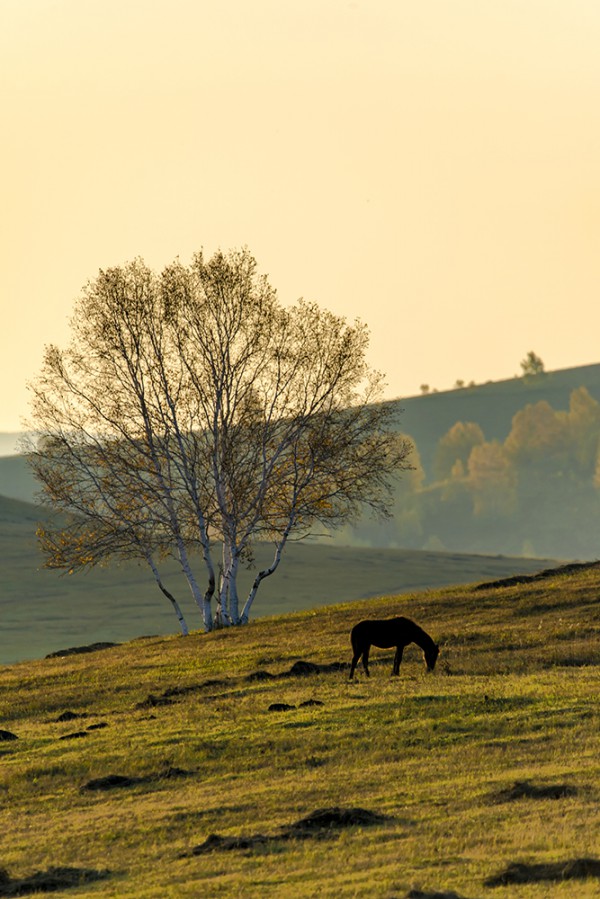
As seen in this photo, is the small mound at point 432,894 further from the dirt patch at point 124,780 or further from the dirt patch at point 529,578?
the dirt patch at point 529,578

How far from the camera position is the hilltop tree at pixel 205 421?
6919 cm

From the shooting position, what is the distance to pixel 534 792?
2194 cm

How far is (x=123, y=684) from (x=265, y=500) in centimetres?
2534

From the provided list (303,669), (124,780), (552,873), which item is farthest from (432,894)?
(303,669)

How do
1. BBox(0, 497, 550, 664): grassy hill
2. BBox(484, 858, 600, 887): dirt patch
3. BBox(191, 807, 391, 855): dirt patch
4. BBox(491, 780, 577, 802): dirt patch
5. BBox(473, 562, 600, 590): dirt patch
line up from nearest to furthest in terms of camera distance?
BBox(484, 858, 600, 887): dirt patch, BBox(191, 807, 391, 855): dirt patch, BBox(491, 780, 577, 802): dirt patch, BBox(473, 562, 600, 590): dirt patch, BBox(0, 497, 550, 664): grassy hill

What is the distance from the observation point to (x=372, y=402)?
72500 millimetres

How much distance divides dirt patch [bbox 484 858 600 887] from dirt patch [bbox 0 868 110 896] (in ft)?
19.1

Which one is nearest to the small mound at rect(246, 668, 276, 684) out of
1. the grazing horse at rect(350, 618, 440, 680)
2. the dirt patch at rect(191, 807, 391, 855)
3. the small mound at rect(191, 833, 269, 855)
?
the grazing horse at rect(350, 618, 440, 680)

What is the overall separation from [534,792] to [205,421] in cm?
5043

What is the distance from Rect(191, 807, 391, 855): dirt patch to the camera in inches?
797

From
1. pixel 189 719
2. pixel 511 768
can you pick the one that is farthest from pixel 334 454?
pixel 511 768

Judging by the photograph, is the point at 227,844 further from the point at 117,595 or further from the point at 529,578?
the point at 117,595

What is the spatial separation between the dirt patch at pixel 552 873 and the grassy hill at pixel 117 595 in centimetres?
9770

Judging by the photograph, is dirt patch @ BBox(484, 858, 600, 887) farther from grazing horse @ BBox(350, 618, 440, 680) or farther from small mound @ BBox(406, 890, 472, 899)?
grazing horse @ BBox(350, 618, 440, 680)
